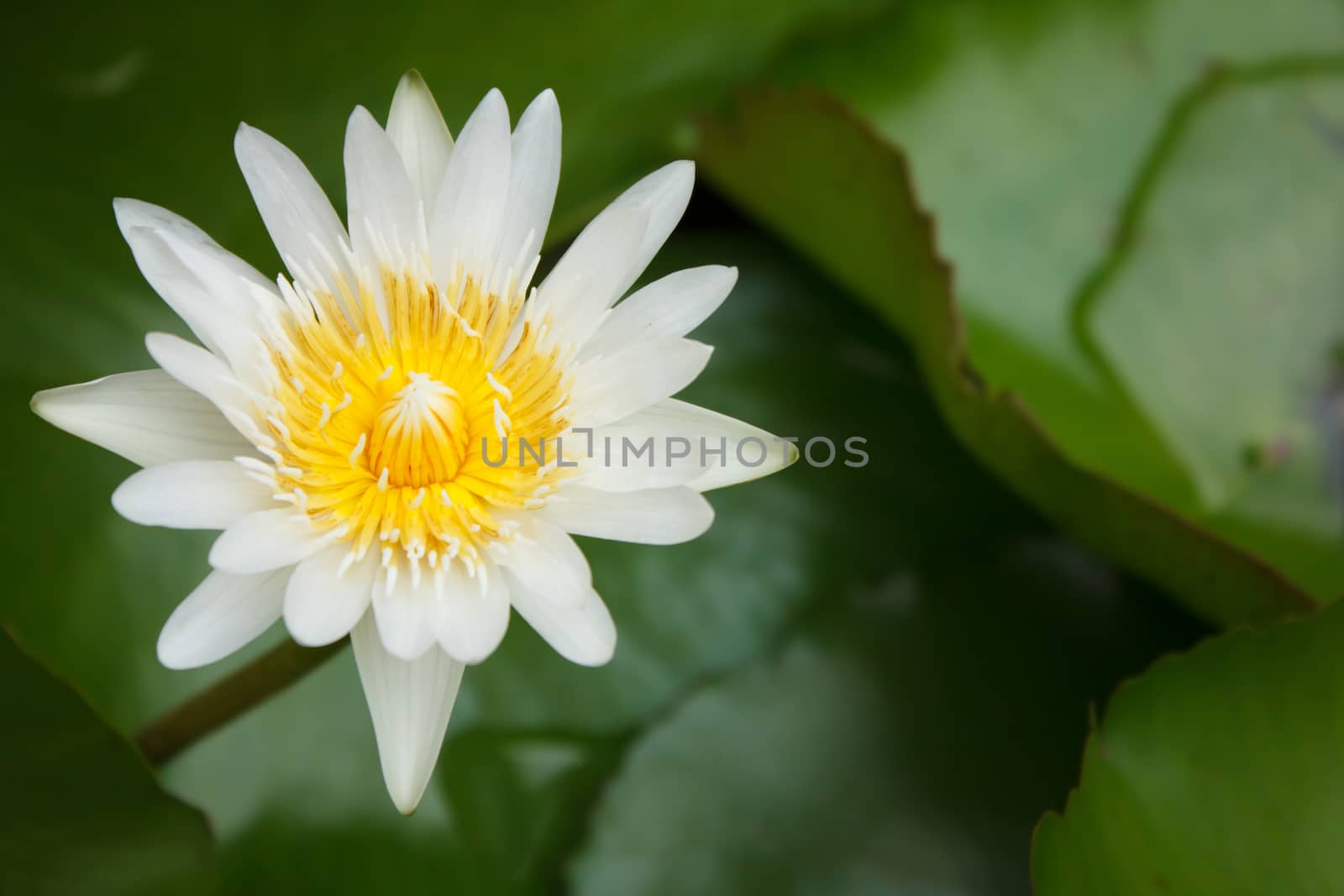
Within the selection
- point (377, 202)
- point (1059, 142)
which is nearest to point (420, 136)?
point (377, 202)

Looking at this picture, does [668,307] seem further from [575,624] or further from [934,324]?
[934,324]

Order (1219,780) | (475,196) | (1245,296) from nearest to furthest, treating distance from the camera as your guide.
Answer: (475,196), (1219,780), (1245,296)

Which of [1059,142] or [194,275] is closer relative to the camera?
[194,275]

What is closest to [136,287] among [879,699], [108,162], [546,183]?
[108,162]

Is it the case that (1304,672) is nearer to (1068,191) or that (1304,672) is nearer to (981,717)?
(981,717)

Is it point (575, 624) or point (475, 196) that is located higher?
point (475, 196)

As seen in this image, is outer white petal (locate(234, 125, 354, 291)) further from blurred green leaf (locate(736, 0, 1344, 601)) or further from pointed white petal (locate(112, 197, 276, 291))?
blurred green leaf (locate(736, 0, 1344, 601))
